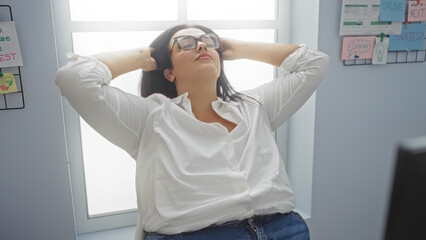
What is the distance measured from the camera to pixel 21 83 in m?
1.16

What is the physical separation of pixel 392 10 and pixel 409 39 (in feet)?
0.57

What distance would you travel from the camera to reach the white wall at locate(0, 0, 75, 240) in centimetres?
115

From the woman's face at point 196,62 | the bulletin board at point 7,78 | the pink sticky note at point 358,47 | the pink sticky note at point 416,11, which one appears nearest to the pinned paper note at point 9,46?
the bulletin board at point 7,78

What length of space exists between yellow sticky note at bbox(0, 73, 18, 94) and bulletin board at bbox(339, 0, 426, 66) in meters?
1.31

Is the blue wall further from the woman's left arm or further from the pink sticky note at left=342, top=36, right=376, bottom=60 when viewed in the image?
the woman's left arm

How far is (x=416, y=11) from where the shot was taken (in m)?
1.58

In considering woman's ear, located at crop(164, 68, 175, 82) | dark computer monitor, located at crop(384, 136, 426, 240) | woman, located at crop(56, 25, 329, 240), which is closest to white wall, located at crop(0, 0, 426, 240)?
woman, located at crop(56, 25, 329, 240)

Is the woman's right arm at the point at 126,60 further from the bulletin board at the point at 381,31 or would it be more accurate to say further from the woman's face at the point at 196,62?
the bulletin board at the point at 381,31

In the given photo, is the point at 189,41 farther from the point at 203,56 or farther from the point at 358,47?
the point at 358,47

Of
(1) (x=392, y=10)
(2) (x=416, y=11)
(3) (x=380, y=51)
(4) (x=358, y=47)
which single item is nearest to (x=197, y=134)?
(4) (x=358, y=47)

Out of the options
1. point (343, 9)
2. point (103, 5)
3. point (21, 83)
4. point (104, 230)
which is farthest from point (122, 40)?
point (343, 9)

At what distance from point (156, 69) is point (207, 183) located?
493 millimetres

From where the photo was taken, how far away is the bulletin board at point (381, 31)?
59.2 inches

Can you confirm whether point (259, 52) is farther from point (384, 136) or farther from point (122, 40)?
point (384, 136)
